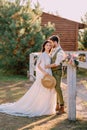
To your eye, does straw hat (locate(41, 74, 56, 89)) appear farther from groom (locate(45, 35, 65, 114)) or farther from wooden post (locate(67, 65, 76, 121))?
wooden post (locate(67, 65, 76, 121))

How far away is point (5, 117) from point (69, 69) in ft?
5.84

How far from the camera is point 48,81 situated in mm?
8305

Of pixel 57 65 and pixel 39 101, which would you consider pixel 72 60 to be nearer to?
pixel 57 65

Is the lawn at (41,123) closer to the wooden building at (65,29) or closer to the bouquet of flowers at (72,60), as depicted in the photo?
the bouquet of flowers at (72,60)

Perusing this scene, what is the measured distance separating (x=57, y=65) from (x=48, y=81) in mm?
409

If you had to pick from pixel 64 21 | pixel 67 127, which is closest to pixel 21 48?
pixel 64 21

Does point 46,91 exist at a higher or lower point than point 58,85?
lower

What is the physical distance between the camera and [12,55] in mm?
17625

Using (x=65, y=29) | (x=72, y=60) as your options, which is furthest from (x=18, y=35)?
(x=72, y=60)

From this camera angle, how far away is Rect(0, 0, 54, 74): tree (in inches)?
690

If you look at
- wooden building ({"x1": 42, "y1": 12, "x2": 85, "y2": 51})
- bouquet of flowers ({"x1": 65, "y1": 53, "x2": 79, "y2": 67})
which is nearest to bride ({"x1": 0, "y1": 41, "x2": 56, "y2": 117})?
bouquet of flowers ({"x1": 65, "y1": 53, "x2": 79, "y2": 67})

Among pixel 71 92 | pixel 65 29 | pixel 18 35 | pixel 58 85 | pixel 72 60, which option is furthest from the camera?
pixel 65 29

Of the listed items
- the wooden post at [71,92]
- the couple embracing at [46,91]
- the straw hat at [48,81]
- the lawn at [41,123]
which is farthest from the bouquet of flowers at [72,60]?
the lawn at [41,123]

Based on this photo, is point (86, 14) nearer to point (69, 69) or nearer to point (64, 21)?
point (64, 21)
